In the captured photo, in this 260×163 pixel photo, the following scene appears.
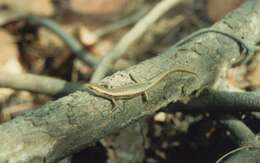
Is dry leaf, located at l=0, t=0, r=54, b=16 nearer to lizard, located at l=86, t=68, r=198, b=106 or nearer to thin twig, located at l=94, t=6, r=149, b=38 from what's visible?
thin twig, located at l=94, t=6, r=149, b=38

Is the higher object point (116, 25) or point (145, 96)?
point (116, 25)

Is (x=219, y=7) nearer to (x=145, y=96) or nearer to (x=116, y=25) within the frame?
(x=116, y=25)

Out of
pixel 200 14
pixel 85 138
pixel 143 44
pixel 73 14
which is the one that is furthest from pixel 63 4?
pixel 85 138

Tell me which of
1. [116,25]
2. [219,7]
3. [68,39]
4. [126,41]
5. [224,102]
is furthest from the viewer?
[116,25]

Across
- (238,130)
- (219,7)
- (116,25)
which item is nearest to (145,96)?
(238,130)

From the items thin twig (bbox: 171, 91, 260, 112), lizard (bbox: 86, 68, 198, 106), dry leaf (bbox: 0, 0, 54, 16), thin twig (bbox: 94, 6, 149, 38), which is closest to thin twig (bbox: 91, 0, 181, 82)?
thin twig (bbox: 171, 91, 260, 112)

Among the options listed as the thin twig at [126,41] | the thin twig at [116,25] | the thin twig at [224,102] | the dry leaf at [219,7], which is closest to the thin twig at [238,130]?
the thin twig at [224,102]

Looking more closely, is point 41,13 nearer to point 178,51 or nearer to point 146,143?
point 146,143
